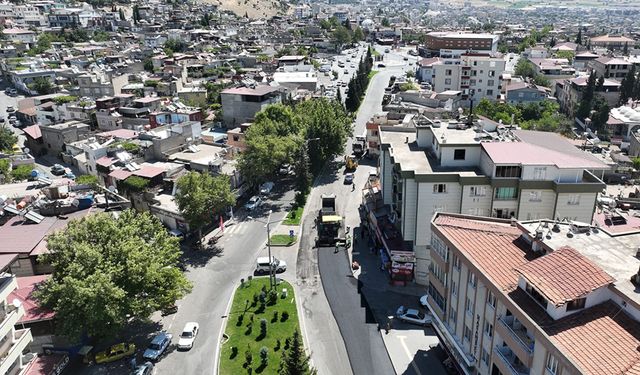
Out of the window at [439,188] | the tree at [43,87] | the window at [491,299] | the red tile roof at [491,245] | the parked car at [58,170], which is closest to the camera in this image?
the window at [491,299]

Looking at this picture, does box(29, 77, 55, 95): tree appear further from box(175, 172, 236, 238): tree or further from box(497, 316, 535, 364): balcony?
box(497, 316, 535, 364): balcony

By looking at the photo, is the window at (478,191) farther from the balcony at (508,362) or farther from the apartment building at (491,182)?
the balcony at (508,362)

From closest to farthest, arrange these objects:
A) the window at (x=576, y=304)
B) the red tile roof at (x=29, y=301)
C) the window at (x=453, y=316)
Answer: the window at (x=576, y=304)
the window at (x=453, y=316)
the red tile roof at (x=29, y=301)

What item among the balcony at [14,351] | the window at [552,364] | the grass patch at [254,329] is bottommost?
the grass patch at [254,329]

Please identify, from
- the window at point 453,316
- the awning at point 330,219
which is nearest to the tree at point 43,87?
the awning at point 330,219

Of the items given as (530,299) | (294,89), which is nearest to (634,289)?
(530,299)
